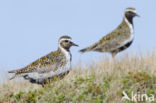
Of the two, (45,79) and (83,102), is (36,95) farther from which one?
(83,102)

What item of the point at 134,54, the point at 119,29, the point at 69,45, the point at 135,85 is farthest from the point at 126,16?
the point at 135,85

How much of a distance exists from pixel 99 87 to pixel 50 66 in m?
1.53

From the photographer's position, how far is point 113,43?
15.4 metres

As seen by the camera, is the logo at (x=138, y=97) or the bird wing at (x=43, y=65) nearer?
the logo at (x=138, y=97)

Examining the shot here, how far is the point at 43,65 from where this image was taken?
11734mm

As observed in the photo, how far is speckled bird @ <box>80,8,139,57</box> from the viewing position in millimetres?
15375

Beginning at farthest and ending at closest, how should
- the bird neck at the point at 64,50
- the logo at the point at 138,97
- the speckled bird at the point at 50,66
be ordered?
1. the bird neck at the point at 64,50
2. the speckled bird at the point at 50,66
3. the logo at the point at 138,97

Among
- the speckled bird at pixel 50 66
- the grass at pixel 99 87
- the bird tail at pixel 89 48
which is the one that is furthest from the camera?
the bird tail at pixel 89 48

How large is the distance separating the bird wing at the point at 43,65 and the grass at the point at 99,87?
16.6 inches

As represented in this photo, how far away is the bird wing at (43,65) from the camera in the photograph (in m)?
11.6

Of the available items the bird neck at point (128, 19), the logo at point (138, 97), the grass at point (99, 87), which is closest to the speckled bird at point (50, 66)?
the grass at point (99, 87)

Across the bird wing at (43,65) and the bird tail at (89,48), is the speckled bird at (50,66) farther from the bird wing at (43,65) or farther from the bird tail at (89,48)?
the bird tail at (89,48)

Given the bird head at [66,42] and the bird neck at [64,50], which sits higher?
the bird head at [66,42]

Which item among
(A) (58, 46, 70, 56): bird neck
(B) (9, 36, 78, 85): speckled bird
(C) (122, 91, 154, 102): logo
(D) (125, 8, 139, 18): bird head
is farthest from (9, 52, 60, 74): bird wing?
(D) (125, 8, 139, 18): bird head
